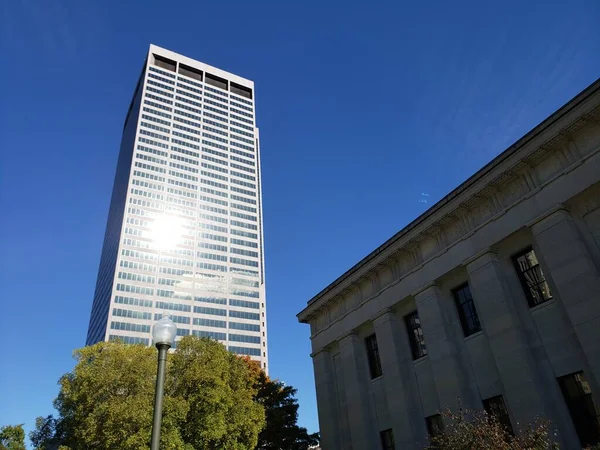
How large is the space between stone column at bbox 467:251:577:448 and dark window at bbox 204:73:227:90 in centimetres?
15251

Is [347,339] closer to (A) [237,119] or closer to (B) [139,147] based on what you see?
(B) [139,147]

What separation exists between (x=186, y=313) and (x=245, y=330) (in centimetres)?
1690

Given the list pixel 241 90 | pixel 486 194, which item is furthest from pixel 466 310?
pixel 241 90

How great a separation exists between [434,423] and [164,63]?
154959 millimetres

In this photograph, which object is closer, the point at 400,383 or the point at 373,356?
the point at 400,383

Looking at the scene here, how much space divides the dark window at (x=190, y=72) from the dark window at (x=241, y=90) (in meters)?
13.0

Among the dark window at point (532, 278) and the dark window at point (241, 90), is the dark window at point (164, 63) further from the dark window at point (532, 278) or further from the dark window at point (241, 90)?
the dark window at point (532, 278)

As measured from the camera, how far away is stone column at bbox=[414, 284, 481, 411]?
69.9 ft

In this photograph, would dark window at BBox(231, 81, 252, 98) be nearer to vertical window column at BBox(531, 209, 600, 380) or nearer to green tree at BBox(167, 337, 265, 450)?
green tree at BBox(167, 337, 265, 450)

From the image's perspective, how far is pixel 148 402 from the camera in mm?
23469

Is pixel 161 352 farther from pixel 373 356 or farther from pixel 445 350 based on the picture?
pixel 373 356

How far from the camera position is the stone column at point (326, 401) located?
3016cm

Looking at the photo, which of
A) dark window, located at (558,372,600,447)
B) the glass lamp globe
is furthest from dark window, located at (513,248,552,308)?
the glass lamp globe

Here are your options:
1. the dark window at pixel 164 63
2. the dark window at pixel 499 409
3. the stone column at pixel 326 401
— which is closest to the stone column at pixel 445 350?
the dark window at pixel 499 409
